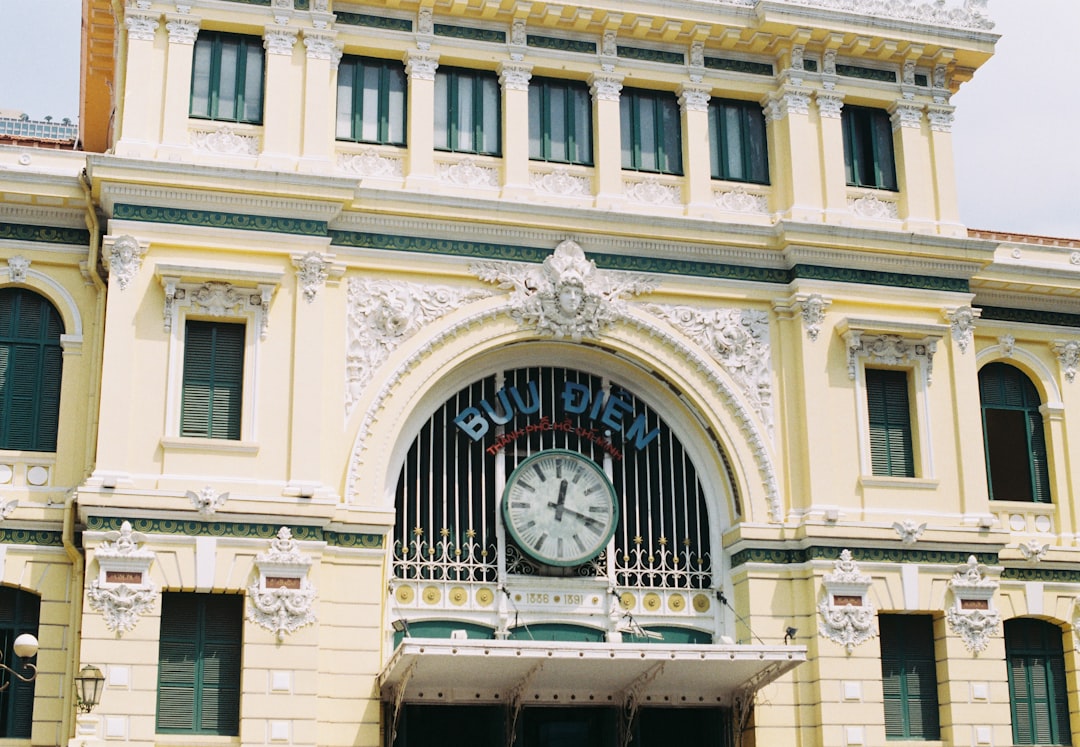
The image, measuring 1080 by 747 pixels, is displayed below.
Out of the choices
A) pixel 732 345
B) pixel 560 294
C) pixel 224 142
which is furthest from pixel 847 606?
pixel 224 142

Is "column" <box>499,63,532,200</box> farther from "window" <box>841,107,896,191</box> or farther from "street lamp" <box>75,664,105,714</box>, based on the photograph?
"street lamp" <box>75,664,105,714</box>

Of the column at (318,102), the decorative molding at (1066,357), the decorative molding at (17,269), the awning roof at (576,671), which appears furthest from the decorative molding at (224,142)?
the decorative molding at (1066,357)

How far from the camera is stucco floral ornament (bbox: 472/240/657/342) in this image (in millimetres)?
29375

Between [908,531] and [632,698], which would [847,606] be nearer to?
[908,531]

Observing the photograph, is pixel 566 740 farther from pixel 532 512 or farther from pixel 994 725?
pixel 994 725

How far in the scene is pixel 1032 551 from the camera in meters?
31.6

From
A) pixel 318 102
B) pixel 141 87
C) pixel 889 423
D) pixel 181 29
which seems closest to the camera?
pixel 141 87

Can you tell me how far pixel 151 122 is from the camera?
28.4 meters

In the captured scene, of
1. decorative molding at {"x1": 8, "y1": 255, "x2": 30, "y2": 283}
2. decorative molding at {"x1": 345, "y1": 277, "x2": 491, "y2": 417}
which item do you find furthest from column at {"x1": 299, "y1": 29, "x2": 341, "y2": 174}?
decorative molding at {"x1": 8, "y1": 255, "x2": 30, "y2": 283}

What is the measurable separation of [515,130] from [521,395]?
5.10 meters

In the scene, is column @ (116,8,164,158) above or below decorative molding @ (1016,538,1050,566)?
above

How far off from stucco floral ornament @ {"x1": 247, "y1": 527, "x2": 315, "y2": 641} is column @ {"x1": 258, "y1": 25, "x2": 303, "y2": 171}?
6.95m

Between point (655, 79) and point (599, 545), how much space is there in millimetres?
9387

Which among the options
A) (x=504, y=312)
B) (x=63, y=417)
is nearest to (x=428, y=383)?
(x=504, y=312)
